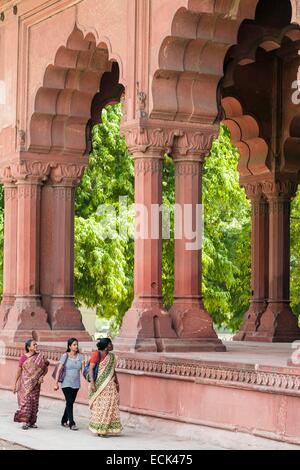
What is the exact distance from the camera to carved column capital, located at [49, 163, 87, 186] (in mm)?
17891

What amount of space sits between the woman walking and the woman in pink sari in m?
1.25

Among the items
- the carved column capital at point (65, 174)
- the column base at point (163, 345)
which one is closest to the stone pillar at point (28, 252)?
the carved column capital at point (65, 174)

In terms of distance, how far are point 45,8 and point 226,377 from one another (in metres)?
7.64

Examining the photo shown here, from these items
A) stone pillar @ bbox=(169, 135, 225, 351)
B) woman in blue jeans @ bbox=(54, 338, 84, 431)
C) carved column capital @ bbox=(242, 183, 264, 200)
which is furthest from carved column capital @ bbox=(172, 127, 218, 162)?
carved column capital @ bbox=(242, 183, 264, 200)

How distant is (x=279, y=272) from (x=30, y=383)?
7.08m

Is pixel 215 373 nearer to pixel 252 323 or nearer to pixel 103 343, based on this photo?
pixel 103 343

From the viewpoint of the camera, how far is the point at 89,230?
86.0ft

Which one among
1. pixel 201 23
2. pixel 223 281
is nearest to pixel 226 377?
pixel 201 23

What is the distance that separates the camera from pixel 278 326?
62.7 ft

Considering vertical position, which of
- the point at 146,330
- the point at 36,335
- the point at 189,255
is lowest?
the point at 36,335

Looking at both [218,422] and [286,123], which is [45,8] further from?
[218,422]

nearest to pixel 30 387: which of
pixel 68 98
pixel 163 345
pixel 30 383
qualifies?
pixel 30 383

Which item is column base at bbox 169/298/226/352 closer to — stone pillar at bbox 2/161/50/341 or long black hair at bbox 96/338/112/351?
long black hair at bbox 96/338/112/351

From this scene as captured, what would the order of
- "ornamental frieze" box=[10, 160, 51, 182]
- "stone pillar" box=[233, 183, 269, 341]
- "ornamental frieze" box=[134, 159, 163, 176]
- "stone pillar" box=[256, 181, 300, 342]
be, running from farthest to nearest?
"stone pillar" box=[233, 183, 269, 341] < "stone pillar" box=[256, 181, 300, 342] < "ornamental frieze" box=[10, 160, 51, 182] < "ornamental frieze" box=[134, 159, 163, 176]
